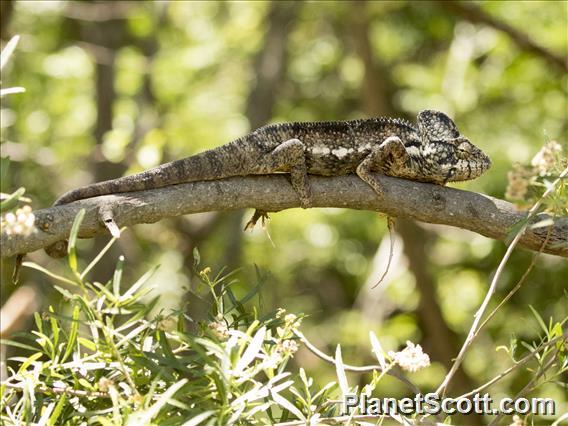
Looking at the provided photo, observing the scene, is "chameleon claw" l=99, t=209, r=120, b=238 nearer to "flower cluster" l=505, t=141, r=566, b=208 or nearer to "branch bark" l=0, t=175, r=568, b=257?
"branch bark" l=0, t=175, r=568, b=257

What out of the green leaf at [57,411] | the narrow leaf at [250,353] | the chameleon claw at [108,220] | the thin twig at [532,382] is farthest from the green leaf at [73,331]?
the thin twig at [532,382]

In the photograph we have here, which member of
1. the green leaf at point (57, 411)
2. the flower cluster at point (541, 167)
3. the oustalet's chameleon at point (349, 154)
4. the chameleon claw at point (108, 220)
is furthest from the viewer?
the oustalet's chameleon at point (349, 154)

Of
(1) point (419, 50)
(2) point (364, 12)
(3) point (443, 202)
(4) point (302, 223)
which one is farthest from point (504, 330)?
(3) point (443, 202)

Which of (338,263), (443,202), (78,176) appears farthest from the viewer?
(338,263)

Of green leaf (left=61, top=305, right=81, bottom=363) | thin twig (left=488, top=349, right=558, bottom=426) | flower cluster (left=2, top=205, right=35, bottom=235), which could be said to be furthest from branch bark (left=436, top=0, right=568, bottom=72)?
flower cluster (left=2, top=205, right=35, bottom=235)

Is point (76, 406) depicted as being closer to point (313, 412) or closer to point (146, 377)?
point (146, 377)

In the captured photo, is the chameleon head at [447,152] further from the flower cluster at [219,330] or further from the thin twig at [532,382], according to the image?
the flower cluster at [219,330]

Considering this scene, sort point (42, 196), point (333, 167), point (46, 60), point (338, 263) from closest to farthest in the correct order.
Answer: point (333, 167) → point (46, 60) → point (42, 196) → point (338, 263)
